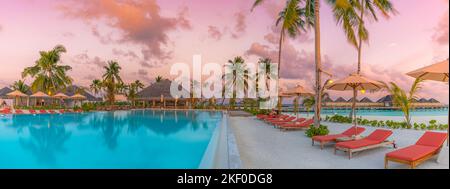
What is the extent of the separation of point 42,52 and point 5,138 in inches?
990

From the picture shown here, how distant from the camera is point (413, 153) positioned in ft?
13.4

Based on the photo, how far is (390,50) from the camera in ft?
52.5

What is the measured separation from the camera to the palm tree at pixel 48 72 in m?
29.7

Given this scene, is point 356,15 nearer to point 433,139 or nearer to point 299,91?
point 299,91

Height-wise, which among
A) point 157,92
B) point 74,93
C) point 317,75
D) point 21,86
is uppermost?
point 21,86

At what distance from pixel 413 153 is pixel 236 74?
30982 mm

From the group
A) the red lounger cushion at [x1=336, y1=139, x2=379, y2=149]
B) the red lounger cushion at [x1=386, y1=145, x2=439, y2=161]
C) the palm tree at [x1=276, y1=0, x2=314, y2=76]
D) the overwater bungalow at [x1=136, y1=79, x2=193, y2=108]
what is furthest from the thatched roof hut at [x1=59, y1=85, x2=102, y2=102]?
the red lounger cushion at [x1=386, y1=145, x2=439, y2=161]

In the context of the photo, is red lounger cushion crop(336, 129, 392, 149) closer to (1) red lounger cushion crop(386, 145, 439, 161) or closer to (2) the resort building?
(1) red lounger cushion crop(386, 145, 439, 161)

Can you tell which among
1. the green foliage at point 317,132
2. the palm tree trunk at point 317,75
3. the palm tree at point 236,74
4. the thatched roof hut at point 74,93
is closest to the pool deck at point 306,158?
the green foliage at point 317,132

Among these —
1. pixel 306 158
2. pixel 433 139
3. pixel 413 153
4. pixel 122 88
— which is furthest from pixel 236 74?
pixel 413 153

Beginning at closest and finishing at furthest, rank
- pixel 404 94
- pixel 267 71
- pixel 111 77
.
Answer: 1. pixel 404 94
2. pixel 267 71
3. pixel 111 77

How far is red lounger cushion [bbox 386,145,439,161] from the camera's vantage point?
12.8ft

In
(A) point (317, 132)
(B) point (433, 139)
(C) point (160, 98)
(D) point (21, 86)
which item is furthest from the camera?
(C) point (160, 98)

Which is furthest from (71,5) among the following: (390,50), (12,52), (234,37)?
(390,50)
